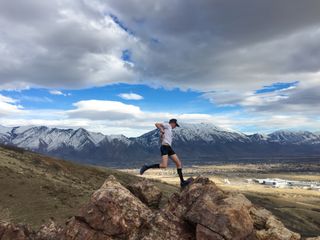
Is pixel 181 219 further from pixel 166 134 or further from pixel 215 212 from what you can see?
pixel 166 134

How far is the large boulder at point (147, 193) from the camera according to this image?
21.1m

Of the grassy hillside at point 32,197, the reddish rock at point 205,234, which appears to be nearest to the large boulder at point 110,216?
the reddish rock at point 205,234

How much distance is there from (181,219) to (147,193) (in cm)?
366

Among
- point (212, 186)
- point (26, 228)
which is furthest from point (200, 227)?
point (26, 228)

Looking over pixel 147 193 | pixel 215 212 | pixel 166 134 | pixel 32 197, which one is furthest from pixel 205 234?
pixel 32 197

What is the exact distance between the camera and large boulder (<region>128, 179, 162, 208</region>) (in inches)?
831

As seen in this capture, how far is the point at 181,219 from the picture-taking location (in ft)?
59.1

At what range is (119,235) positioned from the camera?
18.1m

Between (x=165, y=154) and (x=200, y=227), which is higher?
(x=165, y=154)

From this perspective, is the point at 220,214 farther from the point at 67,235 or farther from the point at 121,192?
the point at 67,235

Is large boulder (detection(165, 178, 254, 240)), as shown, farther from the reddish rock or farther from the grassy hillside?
the grassy hillside

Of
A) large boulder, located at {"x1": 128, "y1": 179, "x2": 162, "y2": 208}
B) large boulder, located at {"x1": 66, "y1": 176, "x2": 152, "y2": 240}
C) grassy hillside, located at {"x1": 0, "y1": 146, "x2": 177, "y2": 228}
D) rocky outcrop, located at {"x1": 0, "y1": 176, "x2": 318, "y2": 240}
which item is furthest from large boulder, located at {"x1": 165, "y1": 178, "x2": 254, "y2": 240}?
grassy hillside, located at {"x1": 0, "y1": 146, "x2": 177, "y2": 228}

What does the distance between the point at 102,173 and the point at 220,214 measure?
6795 cm

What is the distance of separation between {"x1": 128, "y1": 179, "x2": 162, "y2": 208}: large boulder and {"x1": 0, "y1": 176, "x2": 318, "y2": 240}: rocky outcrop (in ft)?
6.35
